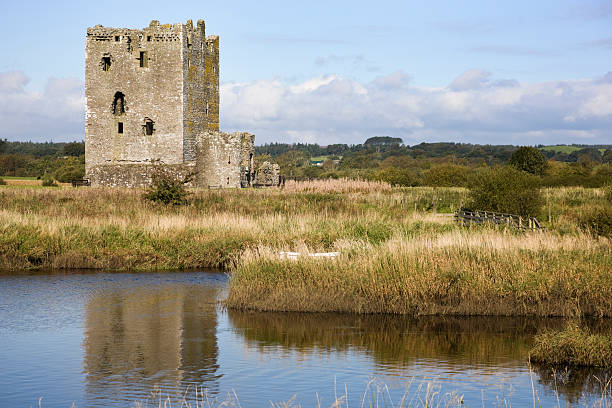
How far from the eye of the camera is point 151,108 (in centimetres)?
4469

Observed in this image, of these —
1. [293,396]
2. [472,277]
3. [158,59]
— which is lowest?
[293,396]

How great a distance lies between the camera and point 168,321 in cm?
1595

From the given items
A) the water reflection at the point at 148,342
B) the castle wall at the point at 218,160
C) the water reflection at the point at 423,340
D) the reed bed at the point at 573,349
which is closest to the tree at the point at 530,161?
the castle wall at the point at 218,160

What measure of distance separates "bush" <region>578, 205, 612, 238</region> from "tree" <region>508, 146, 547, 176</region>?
155ft

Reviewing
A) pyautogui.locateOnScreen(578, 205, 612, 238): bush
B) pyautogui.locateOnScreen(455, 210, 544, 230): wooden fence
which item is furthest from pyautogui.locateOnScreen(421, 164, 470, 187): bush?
pyautogui.locateOnScreen(578, 205, 612, 238): bush

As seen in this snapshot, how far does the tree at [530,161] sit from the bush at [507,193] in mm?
40680

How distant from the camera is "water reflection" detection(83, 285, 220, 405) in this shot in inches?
465

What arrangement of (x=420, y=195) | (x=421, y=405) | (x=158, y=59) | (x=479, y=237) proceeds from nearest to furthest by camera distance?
(x=421, y=405)
(x=479, y=237)
(x=420, y=195)
(x=158, y=59)

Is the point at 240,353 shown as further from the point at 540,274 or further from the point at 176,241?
the point at 176,241

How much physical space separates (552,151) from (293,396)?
15103 centimetres

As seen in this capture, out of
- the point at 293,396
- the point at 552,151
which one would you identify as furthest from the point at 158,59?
the point at 552,151

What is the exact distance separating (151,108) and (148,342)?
32.0 m

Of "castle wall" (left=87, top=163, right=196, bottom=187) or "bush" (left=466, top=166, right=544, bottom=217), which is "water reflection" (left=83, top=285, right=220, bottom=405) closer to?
"bush" (left=466, top=166, right=544, bottom=217)

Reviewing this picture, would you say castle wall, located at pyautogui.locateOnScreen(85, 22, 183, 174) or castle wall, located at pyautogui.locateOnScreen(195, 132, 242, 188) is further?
castle wall, located at pyautogui.locateOnScreen(85, 22, 183, 174)
